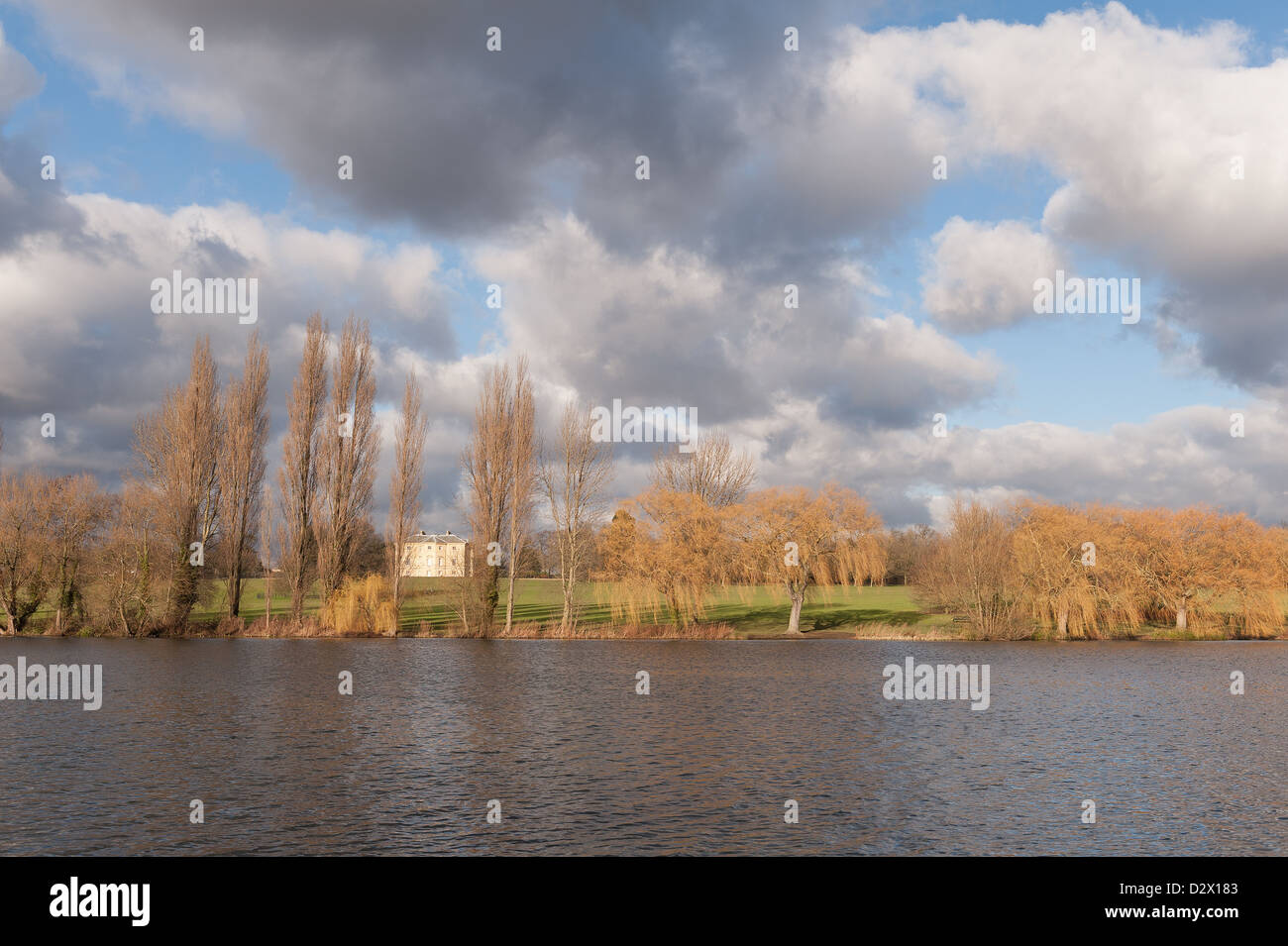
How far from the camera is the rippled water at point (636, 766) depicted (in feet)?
43.2

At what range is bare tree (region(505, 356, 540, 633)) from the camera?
57.4m

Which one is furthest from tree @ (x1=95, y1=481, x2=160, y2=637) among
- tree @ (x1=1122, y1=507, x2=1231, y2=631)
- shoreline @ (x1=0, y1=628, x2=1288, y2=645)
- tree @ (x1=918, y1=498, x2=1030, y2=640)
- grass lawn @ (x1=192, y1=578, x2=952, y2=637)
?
tree @ (x1=1122, y1=507, x2=1231, y2=631)

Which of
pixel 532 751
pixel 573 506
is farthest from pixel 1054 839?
pixel 573 506

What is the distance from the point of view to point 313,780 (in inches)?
646

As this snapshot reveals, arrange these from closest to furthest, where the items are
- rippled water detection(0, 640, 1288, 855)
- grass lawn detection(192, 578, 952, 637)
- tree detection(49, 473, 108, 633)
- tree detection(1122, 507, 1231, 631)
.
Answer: rippled water detection(0, 640, 1288, 855)
tree detection(49, 473, 108, 633)
tree detection(1122, 507, 1231, 631)
grass lawn detection(192, 578, 952, 637)

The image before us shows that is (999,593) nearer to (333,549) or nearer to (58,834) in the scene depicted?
(333,549)

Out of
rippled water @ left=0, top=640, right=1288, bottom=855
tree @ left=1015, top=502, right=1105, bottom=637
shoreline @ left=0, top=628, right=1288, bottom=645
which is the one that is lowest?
shoreline @ left=0, top=628, right=1288, bottom=645

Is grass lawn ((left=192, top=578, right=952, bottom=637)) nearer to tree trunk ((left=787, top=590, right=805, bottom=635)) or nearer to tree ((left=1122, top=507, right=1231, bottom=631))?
tree trunk ((left=787, top=590, right=805, bottom=635))

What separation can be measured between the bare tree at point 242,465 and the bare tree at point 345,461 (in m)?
4.18

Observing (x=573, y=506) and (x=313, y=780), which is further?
(x=573, y=506)

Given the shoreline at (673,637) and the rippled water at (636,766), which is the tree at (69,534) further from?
the rippled water at (636,766)

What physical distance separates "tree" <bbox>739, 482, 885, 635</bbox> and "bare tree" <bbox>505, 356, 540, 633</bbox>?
46.4ft

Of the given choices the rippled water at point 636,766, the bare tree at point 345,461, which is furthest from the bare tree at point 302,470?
the rippled water at point 636,766

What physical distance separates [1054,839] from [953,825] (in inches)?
56.2
